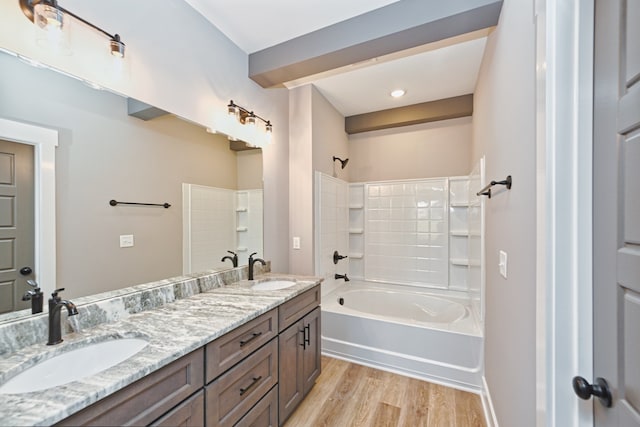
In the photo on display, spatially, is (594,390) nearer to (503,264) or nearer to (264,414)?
(503,264)

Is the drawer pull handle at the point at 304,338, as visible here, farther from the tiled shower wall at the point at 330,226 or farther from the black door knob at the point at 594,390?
the black door knob at the point at 594,390

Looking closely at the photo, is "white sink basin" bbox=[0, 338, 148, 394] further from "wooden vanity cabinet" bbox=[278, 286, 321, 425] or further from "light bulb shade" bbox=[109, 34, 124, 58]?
"light bulb shade" bbox=[109, 34, 124, 58]

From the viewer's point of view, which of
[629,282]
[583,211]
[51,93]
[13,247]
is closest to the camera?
[629,282]

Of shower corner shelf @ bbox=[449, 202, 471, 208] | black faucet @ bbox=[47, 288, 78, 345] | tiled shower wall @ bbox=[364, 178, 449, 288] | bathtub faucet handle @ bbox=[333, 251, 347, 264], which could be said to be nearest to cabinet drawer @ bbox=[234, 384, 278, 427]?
black faucet @ bbox=[47, 288, 78, 345]

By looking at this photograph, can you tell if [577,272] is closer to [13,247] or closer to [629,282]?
[629,282]

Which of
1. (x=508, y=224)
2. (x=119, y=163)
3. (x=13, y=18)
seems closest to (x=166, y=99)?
(x=119, y=163)

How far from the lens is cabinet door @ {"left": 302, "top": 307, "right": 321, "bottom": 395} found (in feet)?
6.14

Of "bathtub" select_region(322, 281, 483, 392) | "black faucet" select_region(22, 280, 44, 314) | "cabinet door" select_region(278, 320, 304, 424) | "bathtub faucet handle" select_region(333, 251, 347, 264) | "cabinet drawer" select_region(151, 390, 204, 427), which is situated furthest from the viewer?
"bathtub faucet handle" select_region(333, 251, 347, 264)

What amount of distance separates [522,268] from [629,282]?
1.71 ft

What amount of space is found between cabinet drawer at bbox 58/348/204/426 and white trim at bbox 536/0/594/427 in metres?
1.20

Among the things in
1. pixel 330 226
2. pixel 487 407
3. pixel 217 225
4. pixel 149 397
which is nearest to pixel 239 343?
pixel 149 397

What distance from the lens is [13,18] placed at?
3.34 feet

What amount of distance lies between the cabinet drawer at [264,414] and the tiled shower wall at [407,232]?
84.2 inches

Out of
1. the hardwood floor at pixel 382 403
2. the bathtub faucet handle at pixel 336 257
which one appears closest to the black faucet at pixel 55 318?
the hardwood floor at pixel 382 403
